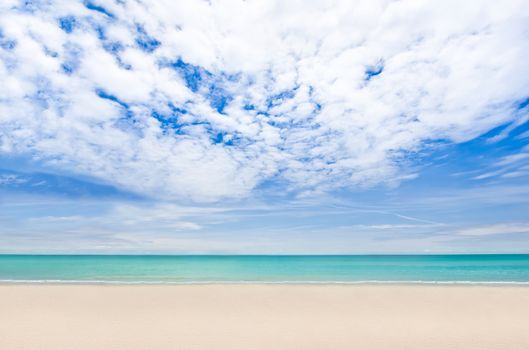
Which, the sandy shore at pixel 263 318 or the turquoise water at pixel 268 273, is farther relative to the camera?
the turquoise water at pixel 268 273

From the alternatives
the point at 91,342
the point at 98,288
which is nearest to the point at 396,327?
the point at 91,342

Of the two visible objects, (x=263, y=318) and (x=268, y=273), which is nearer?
(x=263, y=318)

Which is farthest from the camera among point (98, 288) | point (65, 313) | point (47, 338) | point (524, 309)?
point (98, 288)

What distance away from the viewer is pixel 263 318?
8.97 meters

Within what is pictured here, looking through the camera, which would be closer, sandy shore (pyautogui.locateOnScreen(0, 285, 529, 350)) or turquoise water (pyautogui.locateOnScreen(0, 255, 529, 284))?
sandy shore (pyautogui.locateOnScreen(0, 285, 529, 350))

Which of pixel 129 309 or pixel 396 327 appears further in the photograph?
pixel 129 309

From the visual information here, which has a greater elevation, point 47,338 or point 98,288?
point 98,288

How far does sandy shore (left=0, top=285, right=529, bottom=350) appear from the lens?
7152 mm

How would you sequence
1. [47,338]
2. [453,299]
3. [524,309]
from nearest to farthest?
[47,338], [524,309], [453,299]

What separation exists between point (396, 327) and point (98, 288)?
1095cm

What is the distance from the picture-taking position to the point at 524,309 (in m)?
10.0

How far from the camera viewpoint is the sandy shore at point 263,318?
282 inches

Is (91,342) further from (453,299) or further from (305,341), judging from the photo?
(453,299)

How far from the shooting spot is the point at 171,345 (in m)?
6.92
